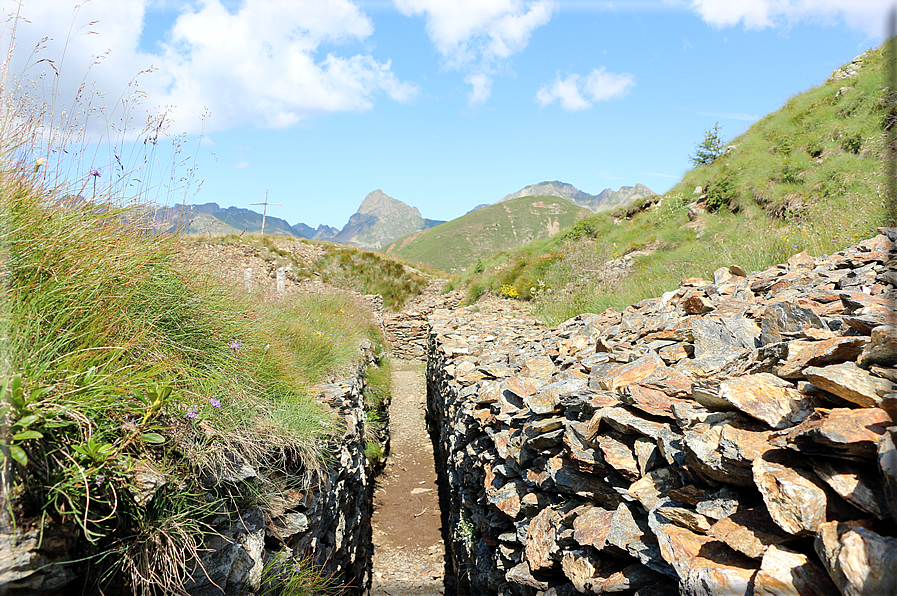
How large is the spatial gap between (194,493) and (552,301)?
8.54m

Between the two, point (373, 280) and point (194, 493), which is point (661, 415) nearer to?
point (194, 493)

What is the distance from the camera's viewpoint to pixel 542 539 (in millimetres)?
2312

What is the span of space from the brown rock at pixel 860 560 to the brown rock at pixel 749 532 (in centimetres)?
20

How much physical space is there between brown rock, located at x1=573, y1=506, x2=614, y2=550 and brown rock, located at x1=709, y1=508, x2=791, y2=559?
1.66 ft

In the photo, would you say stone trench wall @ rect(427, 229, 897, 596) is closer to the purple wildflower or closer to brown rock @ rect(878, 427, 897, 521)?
brown rock @ rect(878, 427, 897, 521)

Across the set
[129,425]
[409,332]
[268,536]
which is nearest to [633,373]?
[268,536]

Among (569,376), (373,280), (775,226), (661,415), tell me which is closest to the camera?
(661,415)

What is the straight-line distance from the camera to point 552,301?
9805mm

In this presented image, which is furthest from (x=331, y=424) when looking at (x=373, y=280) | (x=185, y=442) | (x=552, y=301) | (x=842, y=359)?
(x=373, y=280)

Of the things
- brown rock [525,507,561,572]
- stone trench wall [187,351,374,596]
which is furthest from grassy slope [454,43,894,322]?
brown rock [525,507,561,572]

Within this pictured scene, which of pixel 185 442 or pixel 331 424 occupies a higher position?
pixel 185 442

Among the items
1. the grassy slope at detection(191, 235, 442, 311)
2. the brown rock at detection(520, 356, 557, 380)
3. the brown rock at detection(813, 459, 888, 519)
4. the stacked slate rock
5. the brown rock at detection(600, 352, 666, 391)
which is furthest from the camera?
the grassy slope at detection(191, 235, 442, 311)

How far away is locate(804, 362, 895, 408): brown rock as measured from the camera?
1330mm

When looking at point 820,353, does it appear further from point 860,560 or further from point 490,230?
point 490,230
